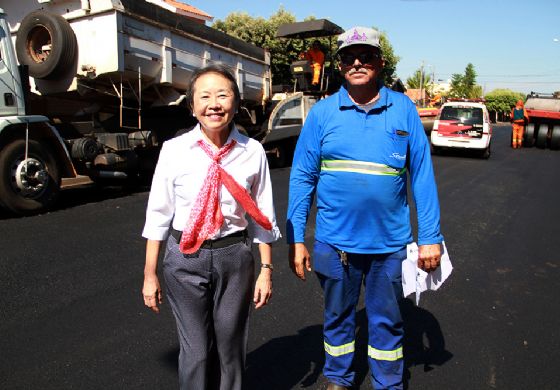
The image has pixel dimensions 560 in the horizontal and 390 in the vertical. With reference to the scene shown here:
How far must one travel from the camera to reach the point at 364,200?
101 inches

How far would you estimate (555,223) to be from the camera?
23.9 feet

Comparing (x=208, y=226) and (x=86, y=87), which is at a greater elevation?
(x=86, y=87)

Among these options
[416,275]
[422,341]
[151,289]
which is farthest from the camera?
[422,341]

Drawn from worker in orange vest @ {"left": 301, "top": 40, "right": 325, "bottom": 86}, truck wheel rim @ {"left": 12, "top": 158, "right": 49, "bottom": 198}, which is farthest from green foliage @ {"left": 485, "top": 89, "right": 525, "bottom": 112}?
truck wheel rim @ {"left": 12, "top": 158, "right": 49, "bottom": 198}

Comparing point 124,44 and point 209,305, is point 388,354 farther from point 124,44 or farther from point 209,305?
point 124,44

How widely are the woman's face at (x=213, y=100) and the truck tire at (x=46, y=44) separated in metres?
6.37

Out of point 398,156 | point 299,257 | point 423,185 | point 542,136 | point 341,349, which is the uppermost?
point 398,156

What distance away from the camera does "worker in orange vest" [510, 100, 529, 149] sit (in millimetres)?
20516

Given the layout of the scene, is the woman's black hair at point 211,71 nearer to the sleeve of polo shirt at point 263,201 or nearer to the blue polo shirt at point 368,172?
the sleeve of polo shirt at point 263,201

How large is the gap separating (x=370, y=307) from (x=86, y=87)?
684cm

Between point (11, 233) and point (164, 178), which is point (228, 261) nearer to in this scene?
point (164, 178)

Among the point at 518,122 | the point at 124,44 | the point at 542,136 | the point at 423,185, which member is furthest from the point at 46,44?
the point at 542,136

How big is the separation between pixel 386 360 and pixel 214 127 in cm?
152

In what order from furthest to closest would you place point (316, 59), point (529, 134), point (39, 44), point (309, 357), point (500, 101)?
point (500, 101) → point (529, 134) → point (316, 59) → point (39, 44) → point (309, 357)
